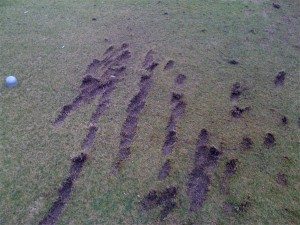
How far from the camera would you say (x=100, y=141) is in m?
4.00

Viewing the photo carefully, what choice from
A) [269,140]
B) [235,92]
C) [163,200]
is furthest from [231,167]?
[235,92]

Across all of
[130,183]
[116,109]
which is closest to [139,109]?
[116,109]

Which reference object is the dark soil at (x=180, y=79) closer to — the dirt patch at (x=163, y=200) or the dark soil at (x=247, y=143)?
the dark soil at (x=247, y=143)

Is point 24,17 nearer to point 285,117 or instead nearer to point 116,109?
point 116,109

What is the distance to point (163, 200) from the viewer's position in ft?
11.2

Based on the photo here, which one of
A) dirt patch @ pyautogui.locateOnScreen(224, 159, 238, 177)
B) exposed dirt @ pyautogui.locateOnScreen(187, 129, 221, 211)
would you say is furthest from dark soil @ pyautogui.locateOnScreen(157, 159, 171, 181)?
dirt patch @ pyautogui.locateOnScreen(224, 159, 238, 177)

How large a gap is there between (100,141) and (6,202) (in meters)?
1.29

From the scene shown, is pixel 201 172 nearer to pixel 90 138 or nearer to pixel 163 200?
pixel 163 200

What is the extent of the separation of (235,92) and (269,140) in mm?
980

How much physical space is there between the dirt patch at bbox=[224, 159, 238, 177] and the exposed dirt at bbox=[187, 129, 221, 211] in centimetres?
15

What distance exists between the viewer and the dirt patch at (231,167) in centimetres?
370

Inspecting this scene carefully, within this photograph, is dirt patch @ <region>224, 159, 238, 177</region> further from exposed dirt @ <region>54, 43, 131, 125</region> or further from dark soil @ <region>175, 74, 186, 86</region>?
exposed dirt @ <region>54, 43, 131, 125</region>

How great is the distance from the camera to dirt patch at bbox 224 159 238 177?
370 cm

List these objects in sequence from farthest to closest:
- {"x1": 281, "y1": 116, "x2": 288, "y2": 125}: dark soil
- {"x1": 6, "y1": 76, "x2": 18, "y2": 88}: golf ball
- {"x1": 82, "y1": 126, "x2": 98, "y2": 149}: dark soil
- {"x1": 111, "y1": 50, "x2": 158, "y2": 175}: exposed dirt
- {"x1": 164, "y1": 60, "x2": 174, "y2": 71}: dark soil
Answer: {"x1": 164, "y1": 60, "x2": 174, "y2": 71}: dark soil < {"x1": 6, "y1": 76, "x2": 18, "y2": 88}: golf ball < {"x1": 281, "y1": 116, "x2": 288, "y2": 125}: dark soil < {"x1": 82, "y1": 126, "x2": 98, "y2": 149}: dark soil < {"x1": 111, "y1": 50, "x2": 158, "y2": 175}: exposed dirt
